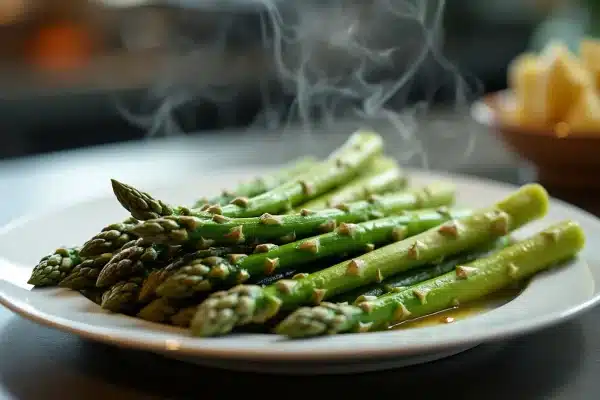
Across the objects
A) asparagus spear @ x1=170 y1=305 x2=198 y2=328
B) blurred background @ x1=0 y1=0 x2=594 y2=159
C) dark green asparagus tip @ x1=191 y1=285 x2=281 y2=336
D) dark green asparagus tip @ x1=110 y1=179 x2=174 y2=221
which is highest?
dark green asparagus tip @ x1=110 y1=179 x2=174 y2=221

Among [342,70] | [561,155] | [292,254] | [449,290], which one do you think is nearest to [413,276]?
[449,290]

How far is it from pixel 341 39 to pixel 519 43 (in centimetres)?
395

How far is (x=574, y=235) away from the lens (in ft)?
4.45

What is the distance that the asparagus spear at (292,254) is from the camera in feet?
3.57

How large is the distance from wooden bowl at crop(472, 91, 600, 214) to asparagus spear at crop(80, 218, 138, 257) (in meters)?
1.28

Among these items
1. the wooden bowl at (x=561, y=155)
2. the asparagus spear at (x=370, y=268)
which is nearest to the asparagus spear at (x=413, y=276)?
the asparagus spear at (x=370, y=268)

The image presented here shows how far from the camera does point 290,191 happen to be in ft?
4.81

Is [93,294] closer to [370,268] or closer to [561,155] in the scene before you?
[370,268]

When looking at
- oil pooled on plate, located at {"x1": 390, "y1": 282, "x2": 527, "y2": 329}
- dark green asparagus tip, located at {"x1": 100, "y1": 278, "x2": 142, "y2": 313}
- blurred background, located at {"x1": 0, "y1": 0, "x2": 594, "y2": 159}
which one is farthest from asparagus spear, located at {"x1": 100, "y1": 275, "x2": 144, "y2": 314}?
blurred background, located at {"x1": 0, "y1": 0, "x2": 594, "y2": 159}

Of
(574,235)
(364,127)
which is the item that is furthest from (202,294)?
(364,127)

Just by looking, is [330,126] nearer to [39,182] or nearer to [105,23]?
[39,182]

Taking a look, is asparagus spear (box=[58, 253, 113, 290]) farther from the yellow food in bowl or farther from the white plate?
the yellow food in bowl

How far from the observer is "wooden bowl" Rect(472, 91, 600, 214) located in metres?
2.06

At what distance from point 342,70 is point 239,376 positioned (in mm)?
1432
